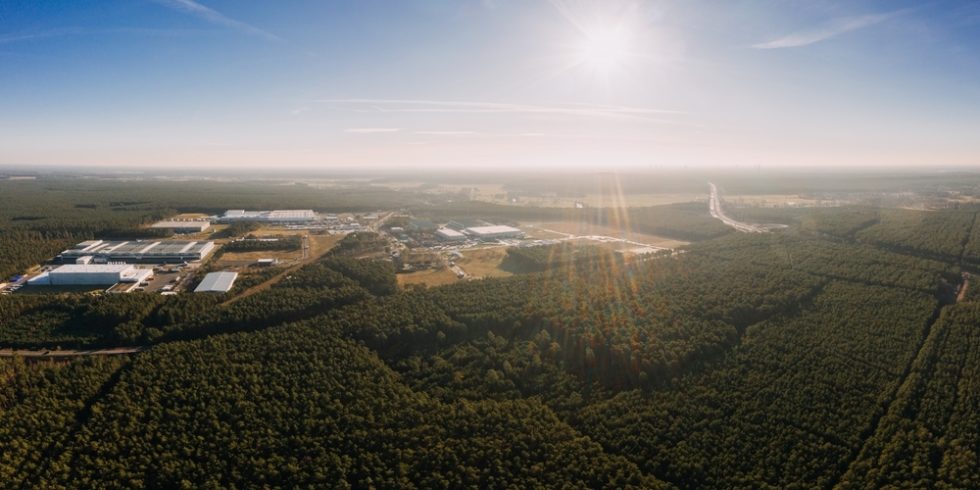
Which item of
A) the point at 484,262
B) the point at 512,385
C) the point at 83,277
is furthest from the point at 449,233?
the point at 512,385

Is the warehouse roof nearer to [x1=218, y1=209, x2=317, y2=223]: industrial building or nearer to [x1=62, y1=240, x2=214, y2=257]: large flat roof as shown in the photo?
[x1=62, y1=240, x2=214, y2=257]: large flat roof

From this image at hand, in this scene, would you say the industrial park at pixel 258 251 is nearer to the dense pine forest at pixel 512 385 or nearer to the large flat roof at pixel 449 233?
the large flat roof at pixel 449 233

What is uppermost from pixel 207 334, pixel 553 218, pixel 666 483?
pixel 553 218

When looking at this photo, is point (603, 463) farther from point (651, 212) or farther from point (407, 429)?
point (651, 212)

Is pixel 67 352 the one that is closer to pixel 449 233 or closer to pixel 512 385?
pixel 512 385

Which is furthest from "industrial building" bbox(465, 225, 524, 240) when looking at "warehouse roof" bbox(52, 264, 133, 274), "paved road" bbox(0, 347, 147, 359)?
"paved road" bbox(0, 347, 147, 359)

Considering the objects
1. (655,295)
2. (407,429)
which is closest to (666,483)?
(407,429)
